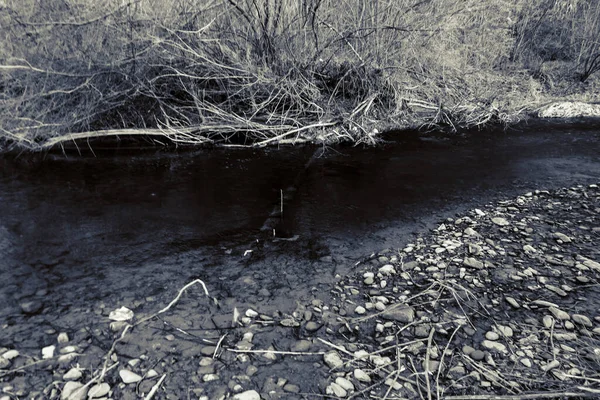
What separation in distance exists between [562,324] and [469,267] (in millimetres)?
834

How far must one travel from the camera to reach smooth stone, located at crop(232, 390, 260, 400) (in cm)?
242

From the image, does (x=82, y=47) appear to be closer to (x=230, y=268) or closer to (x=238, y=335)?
(x=230, y=268)

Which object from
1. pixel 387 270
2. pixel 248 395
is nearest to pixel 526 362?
pixel 387 270

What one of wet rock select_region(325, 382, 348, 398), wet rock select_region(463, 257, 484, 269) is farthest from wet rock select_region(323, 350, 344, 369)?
wet rock select_region(463, 257, 484, 269)

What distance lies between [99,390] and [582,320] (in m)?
3.14

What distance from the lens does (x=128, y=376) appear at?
256cm

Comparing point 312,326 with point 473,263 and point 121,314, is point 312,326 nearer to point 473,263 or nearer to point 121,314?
point 121,314

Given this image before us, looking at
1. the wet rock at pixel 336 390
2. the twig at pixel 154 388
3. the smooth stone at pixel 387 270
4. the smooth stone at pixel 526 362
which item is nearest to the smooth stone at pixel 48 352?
the twig at pixel 154 388

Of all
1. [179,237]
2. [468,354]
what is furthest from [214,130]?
[468,354]

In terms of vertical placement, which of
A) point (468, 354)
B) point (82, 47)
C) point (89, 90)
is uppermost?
point (82, 47)

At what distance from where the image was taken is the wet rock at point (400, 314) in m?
3.04

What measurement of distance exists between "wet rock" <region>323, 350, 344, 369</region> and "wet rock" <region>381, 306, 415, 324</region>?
0.54m

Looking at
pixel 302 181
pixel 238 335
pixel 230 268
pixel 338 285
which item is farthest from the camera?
pixel 302 181

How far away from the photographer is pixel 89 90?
7141 millimetres
